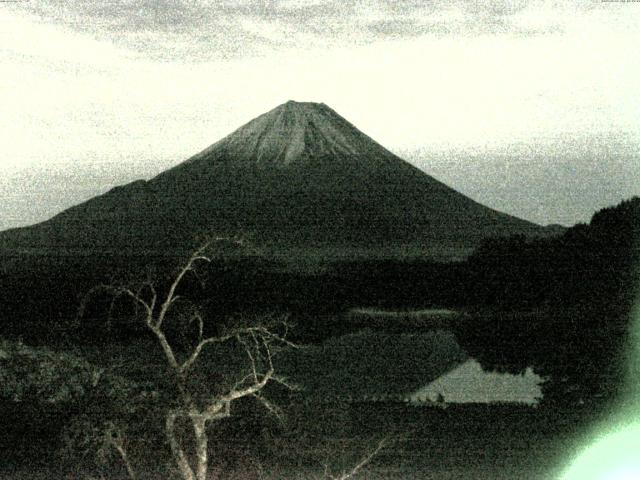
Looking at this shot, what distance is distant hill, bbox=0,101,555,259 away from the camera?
82.7 metres

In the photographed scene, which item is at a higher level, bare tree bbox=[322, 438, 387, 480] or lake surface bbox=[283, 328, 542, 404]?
bare tree bbox=[322, 438, 387, 480]

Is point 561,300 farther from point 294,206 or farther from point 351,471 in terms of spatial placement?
point 294,206

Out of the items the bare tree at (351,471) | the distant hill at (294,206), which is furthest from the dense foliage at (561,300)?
the distant hill at (294,206)

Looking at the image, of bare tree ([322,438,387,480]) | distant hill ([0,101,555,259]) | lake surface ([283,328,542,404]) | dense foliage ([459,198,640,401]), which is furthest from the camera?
distant hill ([0,101,555,259])

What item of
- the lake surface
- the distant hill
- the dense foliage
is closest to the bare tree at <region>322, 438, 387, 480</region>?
the lake surface

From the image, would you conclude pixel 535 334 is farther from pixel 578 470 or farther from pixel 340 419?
pixel 578 470

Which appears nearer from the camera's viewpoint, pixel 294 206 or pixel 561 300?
pixel 561 300

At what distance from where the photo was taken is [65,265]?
6981 centimetres

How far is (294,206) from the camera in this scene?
9150 centimetres

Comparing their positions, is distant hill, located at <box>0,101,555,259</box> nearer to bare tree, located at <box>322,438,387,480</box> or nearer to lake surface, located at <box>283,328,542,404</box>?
lake surface, located at <box>283,328,542,404</box>

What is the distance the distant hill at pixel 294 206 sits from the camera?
82.7 m

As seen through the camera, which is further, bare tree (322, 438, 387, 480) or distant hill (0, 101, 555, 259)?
distant hill (0, 101, 555, 259)

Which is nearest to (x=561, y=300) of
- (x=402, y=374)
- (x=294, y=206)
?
(x=402, y=374)

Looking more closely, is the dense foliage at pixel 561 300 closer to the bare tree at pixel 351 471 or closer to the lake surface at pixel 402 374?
the lake surface at pixel 402 374
